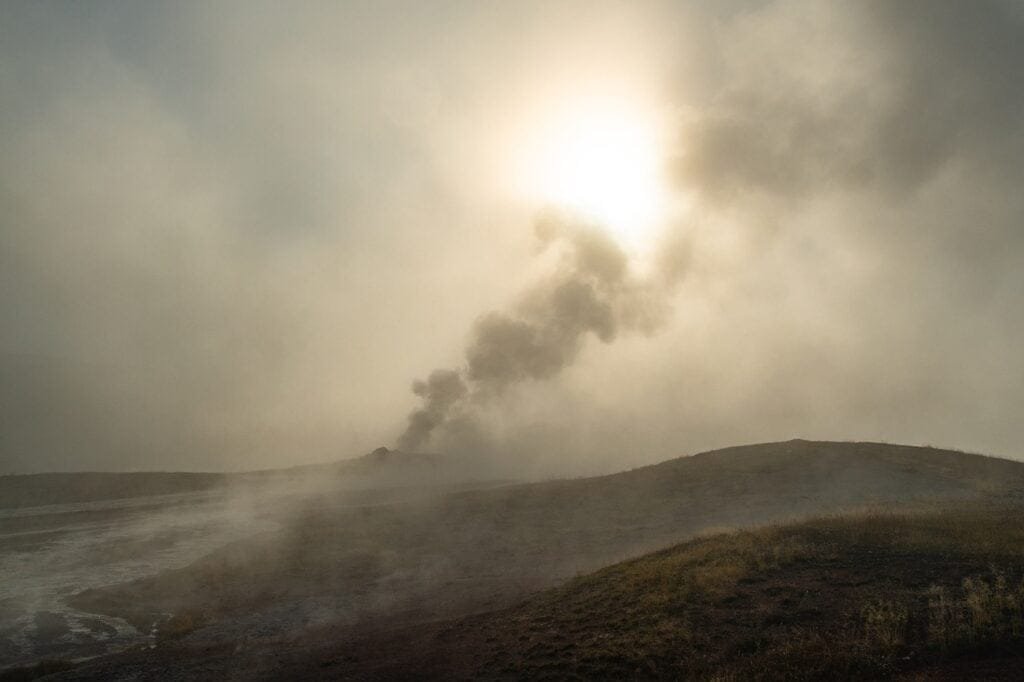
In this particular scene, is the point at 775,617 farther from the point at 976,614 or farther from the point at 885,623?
the point at 976,614

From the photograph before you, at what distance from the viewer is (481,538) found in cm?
3412

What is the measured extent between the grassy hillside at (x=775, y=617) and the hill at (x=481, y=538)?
438 centimetres

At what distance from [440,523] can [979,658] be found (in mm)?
30946

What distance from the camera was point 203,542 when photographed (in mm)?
35688

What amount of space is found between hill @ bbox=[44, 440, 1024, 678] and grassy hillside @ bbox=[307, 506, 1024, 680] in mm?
4376

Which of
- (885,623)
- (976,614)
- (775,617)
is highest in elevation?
(976,614)

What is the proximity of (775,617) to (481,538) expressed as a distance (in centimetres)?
2176

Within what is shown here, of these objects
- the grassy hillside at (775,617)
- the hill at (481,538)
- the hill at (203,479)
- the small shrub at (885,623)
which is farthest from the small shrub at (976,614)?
the hill at (203,479)

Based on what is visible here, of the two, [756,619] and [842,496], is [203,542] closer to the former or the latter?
[756,619]

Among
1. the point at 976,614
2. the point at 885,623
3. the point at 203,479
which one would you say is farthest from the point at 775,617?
the point at 203,479

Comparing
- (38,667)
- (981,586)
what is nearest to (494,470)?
(38,667)

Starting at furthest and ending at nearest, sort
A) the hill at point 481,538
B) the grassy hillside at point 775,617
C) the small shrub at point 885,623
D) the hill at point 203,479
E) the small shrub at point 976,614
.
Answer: the hill at point 203,479 < the hill at point 481,538 < the small shrub at point 885,623 < the grassy hillside at point 775,617 < the small shrub at point 976,614

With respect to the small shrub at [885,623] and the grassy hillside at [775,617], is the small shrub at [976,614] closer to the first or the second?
the grassy hillside at [775,617]

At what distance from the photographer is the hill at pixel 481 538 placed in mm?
23391
